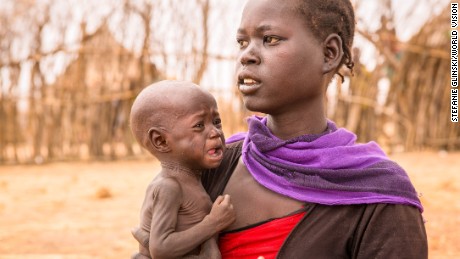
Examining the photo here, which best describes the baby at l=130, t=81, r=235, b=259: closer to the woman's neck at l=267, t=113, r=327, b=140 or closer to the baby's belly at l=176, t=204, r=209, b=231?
the baby's belly at l=176, t=204, r=209, b=231

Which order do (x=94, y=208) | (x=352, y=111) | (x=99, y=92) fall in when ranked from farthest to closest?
(x=99, y=92) → (x=352, y=111) → (x=94, y=208)

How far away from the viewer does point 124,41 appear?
11281 millimetres

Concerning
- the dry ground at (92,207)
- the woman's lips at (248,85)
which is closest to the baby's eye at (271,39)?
the woman's lips at (248,85)

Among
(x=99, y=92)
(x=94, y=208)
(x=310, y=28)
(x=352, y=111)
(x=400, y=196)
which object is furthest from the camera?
(x=99, y=92)

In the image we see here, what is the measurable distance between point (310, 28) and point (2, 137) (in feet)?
34.2

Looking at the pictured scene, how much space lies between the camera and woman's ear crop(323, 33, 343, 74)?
7.28 feet

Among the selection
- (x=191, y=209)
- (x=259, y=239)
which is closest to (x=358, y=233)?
(x=259, y=239)

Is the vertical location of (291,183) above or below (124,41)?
above

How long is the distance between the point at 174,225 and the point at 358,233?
574 millimetres

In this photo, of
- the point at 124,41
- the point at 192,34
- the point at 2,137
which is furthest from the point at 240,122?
the point at 2,137

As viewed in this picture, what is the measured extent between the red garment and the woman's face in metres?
0.38

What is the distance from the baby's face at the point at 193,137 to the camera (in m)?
2.22

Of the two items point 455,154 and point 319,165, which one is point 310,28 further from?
point 455,154

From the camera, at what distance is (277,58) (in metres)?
2.13
